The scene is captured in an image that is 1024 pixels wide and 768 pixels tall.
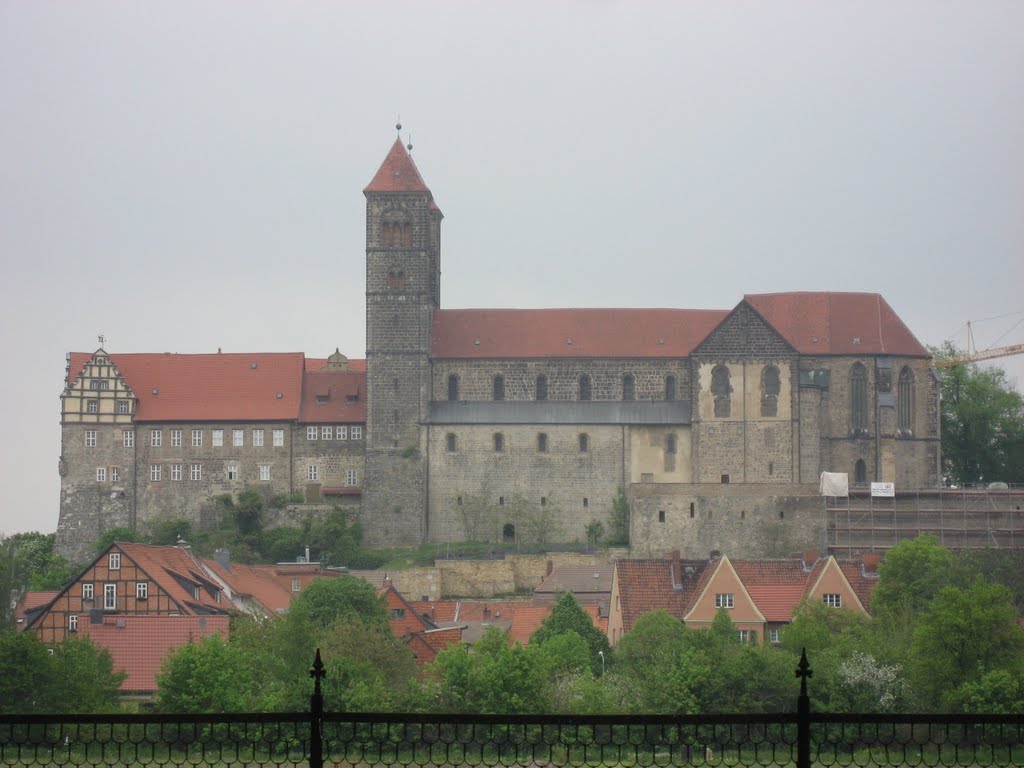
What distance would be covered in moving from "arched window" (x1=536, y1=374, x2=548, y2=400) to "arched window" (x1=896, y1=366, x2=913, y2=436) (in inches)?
544

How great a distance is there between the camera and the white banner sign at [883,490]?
255ft

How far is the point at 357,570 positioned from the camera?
78.6 metres

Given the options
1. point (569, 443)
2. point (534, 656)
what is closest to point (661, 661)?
point (534, 656)

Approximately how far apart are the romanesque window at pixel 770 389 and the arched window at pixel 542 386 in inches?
360

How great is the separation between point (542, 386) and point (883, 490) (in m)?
14.7

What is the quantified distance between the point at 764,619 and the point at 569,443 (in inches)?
953

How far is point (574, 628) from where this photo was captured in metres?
59.4

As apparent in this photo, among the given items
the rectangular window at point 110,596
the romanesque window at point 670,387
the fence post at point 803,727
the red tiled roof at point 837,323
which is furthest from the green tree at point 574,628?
the fence post at point 803,727

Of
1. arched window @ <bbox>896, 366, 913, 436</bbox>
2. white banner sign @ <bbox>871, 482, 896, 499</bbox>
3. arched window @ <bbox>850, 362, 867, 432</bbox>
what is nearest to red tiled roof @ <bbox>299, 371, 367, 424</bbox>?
arched window @ <bbox>850, 362, 867, 432</bbox>

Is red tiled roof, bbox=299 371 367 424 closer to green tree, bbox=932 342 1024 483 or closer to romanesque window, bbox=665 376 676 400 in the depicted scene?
romanesque window, bbox=665 376 676 400

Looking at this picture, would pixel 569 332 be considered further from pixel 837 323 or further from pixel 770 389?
pixel 837 323

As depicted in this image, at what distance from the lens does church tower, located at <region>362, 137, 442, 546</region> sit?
8206 centimetres

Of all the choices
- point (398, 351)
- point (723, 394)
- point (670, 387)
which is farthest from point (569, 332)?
point (723, 394)

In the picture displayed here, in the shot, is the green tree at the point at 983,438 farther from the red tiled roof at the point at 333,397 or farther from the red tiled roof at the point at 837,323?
the red tiled roof at the point at 333,397
